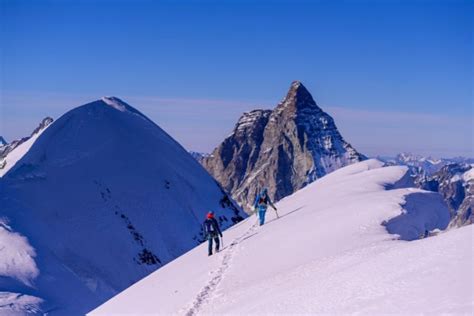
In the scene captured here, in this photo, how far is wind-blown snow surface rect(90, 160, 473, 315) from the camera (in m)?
12.0

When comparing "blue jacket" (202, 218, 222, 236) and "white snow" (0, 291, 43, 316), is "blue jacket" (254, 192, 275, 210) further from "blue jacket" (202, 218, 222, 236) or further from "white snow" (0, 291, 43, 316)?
"white snow" (0, 291, 43, 316)

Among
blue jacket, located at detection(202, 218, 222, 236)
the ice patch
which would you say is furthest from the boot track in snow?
the ice patch

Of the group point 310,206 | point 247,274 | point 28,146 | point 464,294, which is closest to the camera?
point 464,294

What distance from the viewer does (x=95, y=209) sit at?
52.4 meters

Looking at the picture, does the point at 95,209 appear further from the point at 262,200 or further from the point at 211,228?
the point at 211,228

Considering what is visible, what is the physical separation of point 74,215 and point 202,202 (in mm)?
18588

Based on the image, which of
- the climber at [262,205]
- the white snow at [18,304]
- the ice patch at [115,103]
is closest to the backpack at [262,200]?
the climber at [262,205]

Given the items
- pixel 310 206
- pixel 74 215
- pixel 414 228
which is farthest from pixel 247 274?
pixel 74 215

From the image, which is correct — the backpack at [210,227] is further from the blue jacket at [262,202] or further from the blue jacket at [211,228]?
the blue jacket at [262,202]

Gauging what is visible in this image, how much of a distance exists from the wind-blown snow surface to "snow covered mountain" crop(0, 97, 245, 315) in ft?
26.4

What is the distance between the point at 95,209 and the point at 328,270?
39840mm

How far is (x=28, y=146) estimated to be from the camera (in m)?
61.3

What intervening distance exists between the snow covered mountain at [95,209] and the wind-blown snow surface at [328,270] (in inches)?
317

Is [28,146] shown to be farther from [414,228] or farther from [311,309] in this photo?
[311,309]
